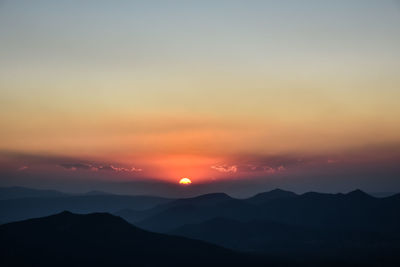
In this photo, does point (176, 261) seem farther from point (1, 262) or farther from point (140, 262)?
point (1, 262)

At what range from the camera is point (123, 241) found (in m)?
119

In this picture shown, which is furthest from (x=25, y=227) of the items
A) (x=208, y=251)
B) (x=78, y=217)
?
(x=208, y=251)

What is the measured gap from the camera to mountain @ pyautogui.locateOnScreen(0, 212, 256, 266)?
10406 cm

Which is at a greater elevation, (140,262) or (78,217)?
(78,217)

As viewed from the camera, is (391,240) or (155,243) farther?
(391,240)

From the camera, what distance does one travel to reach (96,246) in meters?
113

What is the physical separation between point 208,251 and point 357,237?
10748 centimetres

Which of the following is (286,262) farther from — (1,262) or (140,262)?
(1,262)

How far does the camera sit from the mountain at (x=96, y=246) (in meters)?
104

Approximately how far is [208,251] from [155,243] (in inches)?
625

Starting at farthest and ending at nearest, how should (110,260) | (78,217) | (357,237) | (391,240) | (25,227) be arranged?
(357,237) < (391,240) < (78,217) < (25,227) < (110,260)

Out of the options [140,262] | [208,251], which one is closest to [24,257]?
[140,262]

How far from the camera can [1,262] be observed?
98188 mm

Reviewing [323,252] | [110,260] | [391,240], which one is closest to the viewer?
[110,260]
